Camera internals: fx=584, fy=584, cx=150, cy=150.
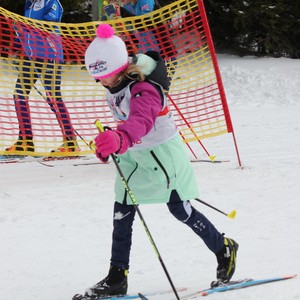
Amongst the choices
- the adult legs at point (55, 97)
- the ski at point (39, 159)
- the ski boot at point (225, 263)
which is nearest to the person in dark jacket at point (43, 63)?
the adult legs at point (55, 97)

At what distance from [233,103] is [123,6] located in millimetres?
3978

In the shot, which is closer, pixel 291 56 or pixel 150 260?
pixel 150 260

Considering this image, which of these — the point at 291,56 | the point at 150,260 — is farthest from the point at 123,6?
the point at 291,56

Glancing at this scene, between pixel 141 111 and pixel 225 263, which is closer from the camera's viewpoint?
pixel 141 111

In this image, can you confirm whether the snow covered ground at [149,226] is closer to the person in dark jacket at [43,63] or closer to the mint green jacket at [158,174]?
the person in dark jacket at [43,63]

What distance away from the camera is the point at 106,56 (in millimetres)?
2881

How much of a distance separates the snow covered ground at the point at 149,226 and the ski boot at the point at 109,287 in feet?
0.63

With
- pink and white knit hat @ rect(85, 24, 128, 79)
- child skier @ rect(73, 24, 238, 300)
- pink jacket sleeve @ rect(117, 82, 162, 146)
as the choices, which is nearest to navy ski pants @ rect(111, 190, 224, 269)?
child skier @ rect(73, 24, 238, 300)

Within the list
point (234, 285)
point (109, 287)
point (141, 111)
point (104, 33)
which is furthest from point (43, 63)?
point (234, 285)

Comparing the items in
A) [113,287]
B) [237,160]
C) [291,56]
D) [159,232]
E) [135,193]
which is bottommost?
[291,56]

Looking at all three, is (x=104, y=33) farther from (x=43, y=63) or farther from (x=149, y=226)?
(x=43, y=63)

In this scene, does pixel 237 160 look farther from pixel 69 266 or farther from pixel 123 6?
pixel 69 266

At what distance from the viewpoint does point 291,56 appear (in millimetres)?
13945

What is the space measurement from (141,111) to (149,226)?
178 cm
